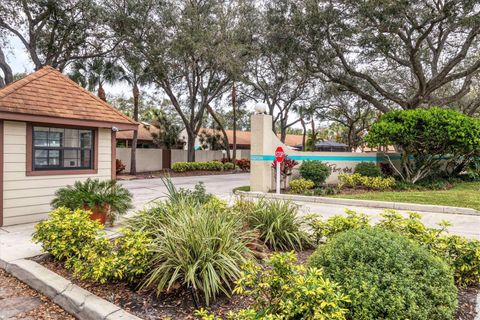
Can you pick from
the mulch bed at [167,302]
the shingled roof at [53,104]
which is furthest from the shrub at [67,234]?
the shingled roof at [53,104]

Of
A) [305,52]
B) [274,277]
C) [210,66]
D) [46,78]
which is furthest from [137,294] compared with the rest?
[210,66]

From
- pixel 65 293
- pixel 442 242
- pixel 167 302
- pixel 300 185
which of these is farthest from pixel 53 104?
pixel 300 185

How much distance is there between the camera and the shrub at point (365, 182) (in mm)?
11023

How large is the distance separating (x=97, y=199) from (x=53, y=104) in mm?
2421

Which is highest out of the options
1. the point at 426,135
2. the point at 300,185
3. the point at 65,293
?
the point at 426,135

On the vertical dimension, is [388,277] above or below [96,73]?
below

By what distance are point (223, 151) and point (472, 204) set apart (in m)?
22.4

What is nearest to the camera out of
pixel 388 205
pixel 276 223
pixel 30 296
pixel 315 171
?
pixel 30 296

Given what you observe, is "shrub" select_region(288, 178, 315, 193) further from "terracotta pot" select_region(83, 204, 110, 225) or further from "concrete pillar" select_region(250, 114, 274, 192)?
"terracotta pot" select_region(83, 204, 110, 225)

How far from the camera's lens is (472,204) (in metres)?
8.02

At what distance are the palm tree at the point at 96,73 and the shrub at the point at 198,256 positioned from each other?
16.1 m

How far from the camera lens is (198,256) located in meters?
3.03

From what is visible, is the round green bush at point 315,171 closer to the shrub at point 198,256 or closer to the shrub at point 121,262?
the shrub at point 198,256

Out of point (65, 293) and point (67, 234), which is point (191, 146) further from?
point (65, 293)
